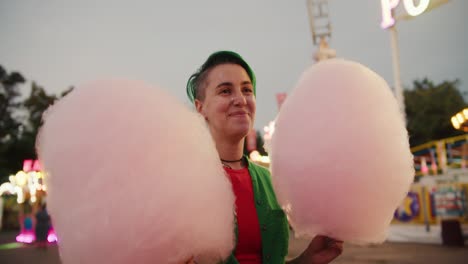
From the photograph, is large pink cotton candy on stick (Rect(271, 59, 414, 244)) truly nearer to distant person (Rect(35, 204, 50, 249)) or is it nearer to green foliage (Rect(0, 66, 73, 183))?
distant person (Rect(35, 204, 50, 249))

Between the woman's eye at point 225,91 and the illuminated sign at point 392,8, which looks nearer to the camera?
the woman's eye at point 225,91

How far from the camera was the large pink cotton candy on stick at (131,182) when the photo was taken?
2.48ft

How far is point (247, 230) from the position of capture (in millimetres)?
1083

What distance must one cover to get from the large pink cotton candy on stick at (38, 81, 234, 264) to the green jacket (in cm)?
24

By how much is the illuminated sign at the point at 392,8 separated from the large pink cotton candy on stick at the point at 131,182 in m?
8.60

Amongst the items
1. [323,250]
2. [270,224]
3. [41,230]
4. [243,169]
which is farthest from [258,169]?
[41,230]

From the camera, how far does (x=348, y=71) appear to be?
106 centimetres

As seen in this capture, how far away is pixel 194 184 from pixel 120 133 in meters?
0.21

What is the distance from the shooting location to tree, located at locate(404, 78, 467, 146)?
23.2 metres

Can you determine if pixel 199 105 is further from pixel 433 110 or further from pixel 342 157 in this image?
pixel 433 110

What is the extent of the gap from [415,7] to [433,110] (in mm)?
18747

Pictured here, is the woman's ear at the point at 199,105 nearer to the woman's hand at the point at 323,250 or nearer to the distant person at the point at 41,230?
the woman's hand at the point at 323,250

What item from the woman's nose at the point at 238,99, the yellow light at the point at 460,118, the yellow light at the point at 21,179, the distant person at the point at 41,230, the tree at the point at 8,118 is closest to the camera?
the woman's nose at the point at 238,99

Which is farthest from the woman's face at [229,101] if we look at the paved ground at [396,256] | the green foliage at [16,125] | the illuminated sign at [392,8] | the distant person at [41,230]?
the green foliage at [16,125]
